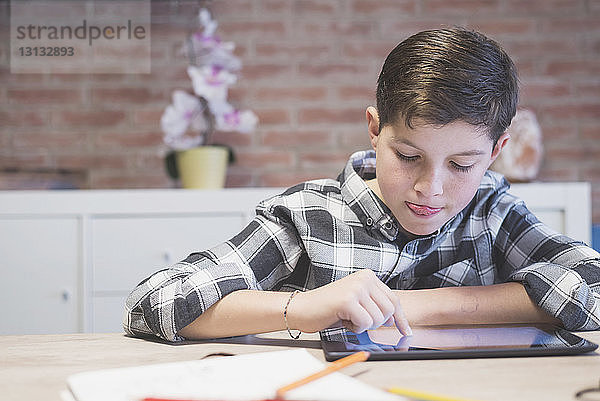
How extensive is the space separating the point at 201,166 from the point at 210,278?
1.32 metres

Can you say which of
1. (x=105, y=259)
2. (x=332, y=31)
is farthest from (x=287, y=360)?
(x=332, y=31)

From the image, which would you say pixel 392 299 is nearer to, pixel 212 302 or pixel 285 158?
pixel 212 302

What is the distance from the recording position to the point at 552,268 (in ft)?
3.30

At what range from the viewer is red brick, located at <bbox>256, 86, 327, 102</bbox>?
2.55 m

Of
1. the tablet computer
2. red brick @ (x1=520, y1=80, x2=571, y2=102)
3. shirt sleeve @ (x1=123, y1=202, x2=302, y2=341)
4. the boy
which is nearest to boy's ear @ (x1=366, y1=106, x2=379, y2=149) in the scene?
the boy

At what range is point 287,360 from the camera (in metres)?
0.74

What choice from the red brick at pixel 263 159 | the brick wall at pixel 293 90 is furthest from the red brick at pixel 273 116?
the red brick at pixel 263 159

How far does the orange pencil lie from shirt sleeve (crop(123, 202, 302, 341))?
A: 0.90ft

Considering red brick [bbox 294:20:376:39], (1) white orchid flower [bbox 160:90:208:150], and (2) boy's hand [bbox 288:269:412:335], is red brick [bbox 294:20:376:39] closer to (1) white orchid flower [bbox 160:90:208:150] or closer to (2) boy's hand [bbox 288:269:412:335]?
(1) white orchid flower [bbox 160:90:208:150]

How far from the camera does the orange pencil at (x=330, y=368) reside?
2.02 feet

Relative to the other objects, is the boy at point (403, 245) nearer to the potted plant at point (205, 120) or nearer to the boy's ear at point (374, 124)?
Result: the boy's ear at point (374, 124)

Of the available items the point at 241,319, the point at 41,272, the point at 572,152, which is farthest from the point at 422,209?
the point at 572,152

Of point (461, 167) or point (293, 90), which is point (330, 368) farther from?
point (293, 90)

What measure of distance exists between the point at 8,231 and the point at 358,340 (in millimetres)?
1621
